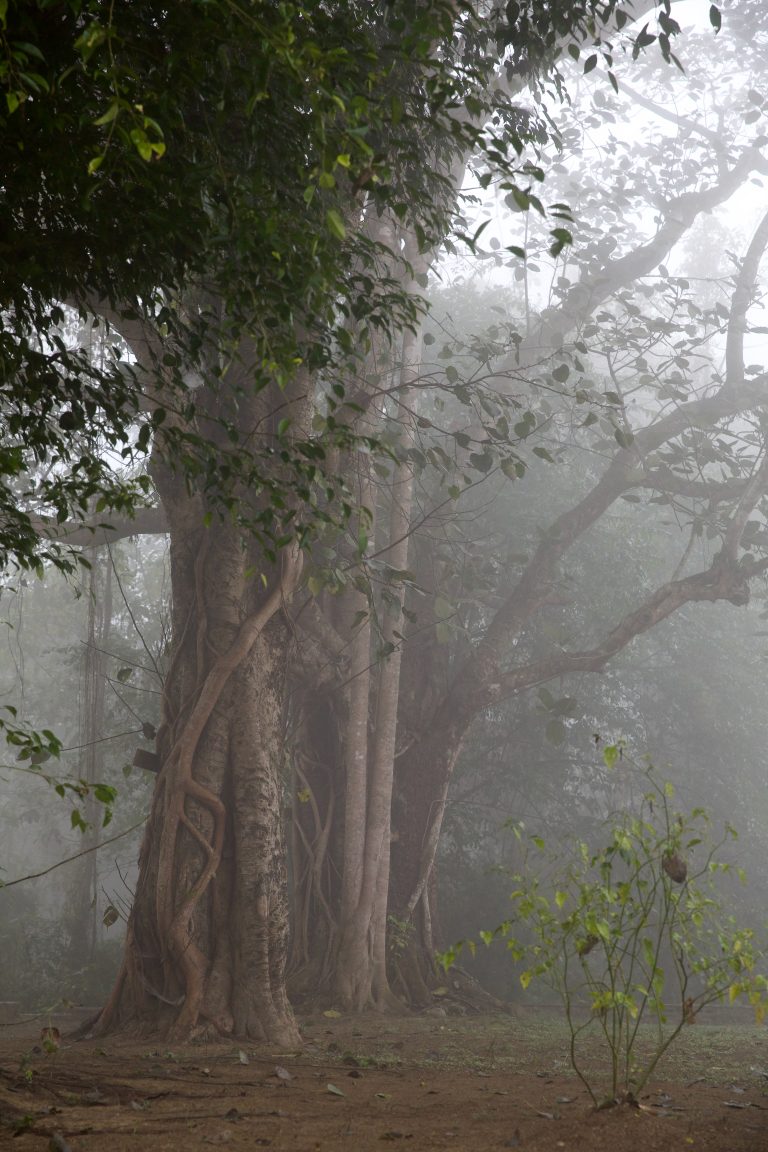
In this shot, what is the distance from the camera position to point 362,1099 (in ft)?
12.7

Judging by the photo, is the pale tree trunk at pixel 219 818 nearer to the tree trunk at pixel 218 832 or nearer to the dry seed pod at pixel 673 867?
the tree trunk at pixel 218 832

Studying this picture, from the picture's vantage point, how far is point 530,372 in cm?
1105

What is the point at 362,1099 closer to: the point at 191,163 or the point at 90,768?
the point at 191,163

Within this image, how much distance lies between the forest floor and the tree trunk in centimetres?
32

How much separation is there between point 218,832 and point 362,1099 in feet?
7.61

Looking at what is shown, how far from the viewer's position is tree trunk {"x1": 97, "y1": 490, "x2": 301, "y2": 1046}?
575 cm

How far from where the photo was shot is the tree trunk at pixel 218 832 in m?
5.75

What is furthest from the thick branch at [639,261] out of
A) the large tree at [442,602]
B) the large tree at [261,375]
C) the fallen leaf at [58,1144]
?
the fallen leaf at [58,1144]

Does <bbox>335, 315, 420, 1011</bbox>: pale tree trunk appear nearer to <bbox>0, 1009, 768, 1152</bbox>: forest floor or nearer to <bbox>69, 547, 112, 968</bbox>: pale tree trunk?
<bbox>0, 1009, 768, 1152</bbox>: forest floor

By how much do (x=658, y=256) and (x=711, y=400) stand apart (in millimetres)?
2147

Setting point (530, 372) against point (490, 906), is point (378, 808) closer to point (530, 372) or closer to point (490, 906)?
point (490, 906)

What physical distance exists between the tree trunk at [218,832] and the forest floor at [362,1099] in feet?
1.05

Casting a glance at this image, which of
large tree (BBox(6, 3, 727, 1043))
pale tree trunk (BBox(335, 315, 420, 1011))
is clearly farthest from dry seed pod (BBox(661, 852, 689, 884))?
pale tree trunk (BBox(335, 315, 420, 1011))

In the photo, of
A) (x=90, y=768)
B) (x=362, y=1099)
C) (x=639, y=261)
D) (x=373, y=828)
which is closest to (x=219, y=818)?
(x=373, y=828)
